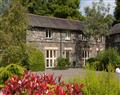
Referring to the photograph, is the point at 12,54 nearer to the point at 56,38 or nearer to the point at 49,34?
the point at 49,34

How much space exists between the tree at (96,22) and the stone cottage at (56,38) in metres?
1.92

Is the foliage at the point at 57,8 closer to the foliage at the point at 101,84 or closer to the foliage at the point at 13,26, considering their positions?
the foliage at the point at 13,26

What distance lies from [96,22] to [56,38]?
19.2ft

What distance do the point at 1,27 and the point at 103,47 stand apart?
2682 cm

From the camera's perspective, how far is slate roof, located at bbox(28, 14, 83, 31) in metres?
40.3

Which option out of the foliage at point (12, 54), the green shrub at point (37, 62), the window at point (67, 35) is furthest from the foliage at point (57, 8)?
the foliage at point (12, 54)

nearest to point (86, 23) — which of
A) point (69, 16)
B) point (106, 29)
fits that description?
point (106, 29)

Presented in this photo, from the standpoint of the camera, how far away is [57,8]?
60125mm

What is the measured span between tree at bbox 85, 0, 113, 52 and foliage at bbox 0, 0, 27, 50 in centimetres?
1915

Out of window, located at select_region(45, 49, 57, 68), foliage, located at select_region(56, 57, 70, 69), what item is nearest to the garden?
foliage, located at select_region(56, 57, 70, 69)

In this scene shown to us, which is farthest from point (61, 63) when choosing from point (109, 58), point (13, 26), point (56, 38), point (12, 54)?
point (12, 54)

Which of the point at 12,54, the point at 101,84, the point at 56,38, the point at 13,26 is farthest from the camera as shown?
the point at 56,38

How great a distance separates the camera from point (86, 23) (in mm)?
45156

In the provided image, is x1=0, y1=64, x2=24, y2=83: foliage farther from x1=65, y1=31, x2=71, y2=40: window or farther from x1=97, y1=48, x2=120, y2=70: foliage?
x1=65, y1=31, x2=71, y2=40: window
